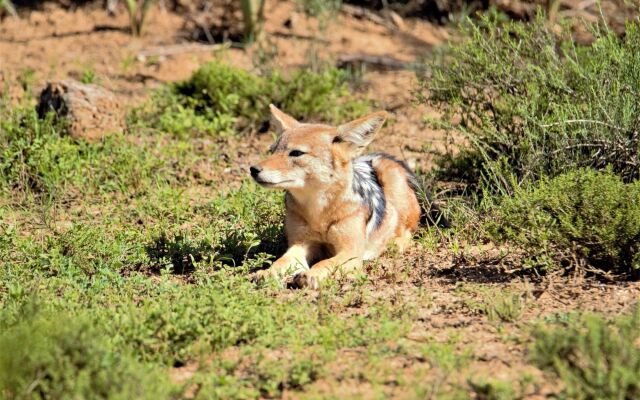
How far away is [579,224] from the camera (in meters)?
6.25

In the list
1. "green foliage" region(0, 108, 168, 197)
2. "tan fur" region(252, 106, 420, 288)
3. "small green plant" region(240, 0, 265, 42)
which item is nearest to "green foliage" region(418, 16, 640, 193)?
"tan fur" region(252, 106, 420, 288)

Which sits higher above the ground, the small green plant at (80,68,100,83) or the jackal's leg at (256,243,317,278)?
the small green plant at (80,68,100,83)

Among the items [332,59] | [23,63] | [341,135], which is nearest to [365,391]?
[341,135]

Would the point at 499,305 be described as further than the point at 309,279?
No

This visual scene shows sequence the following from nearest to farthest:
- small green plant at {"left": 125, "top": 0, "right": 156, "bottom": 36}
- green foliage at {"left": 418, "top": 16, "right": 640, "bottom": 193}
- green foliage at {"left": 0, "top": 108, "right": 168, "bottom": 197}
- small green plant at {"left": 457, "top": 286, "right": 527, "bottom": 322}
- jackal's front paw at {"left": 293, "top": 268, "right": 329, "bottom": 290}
A: 1. small green plant at {"left": 457, "top": 286, "right": 527, "bottom": 322}
2. jackal's front paw at {"left": 293, "top": 268, "right": 329, "bottom": 290}
3. green foliage at {"left": 418, "top": 16, "right": 640, "bottom": 193}
4. green foliage at {"left": 0, "top": 108, "right": 168, "bottom": 197}
5. small green plant at {"left": 125, "top": 0, "right": 156, "bottom": 36}

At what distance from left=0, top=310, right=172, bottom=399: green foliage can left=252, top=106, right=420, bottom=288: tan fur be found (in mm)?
2098

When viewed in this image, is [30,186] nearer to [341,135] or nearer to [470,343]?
[341,135]

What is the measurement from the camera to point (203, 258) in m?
6.60

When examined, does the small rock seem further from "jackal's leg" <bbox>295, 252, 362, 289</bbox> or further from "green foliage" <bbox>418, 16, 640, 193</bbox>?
"jackal's leg" <bbox>295, 252, 362, 289</bbox>

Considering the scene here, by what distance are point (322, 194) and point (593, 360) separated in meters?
2.86

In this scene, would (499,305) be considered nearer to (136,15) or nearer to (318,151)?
(318,151)

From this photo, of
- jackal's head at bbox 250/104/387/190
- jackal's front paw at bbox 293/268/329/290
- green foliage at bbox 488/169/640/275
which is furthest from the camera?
jackal's head at bbox 250/104/387/190

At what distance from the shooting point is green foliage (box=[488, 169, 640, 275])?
616cm

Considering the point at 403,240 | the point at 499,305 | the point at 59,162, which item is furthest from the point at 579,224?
the point at 59,162
